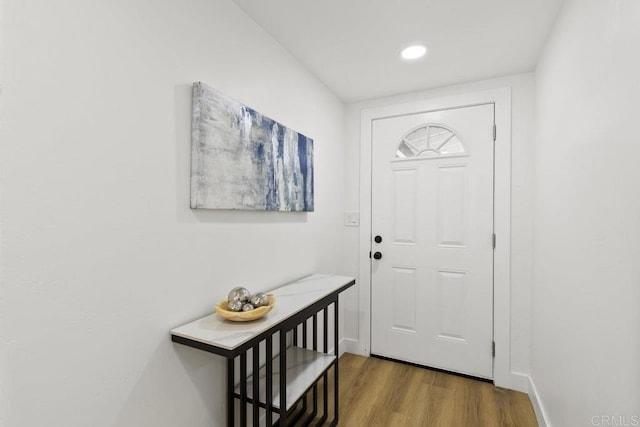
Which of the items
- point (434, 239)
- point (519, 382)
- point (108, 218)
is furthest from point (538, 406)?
point (108, 218)

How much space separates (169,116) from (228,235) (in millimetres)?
551

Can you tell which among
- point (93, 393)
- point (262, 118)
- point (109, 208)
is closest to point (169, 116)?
point (109, 208)

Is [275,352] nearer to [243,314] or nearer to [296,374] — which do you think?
[296,374]

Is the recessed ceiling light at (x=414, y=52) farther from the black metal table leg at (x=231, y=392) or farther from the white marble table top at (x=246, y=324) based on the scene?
the black metal table leg at (x=231, y=392)

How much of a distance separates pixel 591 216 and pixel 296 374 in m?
1.42

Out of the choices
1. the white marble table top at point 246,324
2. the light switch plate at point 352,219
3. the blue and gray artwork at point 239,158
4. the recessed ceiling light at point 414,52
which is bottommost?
the white marble table top at point 246,324

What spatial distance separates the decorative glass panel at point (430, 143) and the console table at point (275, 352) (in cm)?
119

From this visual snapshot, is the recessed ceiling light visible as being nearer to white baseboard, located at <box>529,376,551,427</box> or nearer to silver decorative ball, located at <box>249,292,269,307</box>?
silver decorative ball, located at <box>249,292,269,307</box>

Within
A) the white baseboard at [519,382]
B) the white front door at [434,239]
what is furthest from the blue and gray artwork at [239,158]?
the white baseboard at [519,382]

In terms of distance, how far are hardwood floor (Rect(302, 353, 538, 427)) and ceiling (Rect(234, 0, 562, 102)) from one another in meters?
2.19

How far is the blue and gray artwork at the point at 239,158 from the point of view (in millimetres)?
1232

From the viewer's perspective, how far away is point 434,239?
242 cm

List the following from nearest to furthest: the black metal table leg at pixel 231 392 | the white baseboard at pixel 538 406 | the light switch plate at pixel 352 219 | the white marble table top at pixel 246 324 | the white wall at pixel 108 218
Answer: the white wall at pixel 108 218 < the white marble table top at pixel 246 324 < the black metal table leg at pixel 231 392 < the white baseboard at pixel 538 406 < the light switch plate at pixel 352 219

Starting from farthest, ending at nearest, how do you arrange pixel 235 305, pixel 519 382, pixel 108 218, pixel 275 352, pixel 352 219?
pixel 352 219 → pixel 519 382 → pixel 275 352 → pixel 235 305 → pixel 108 218
